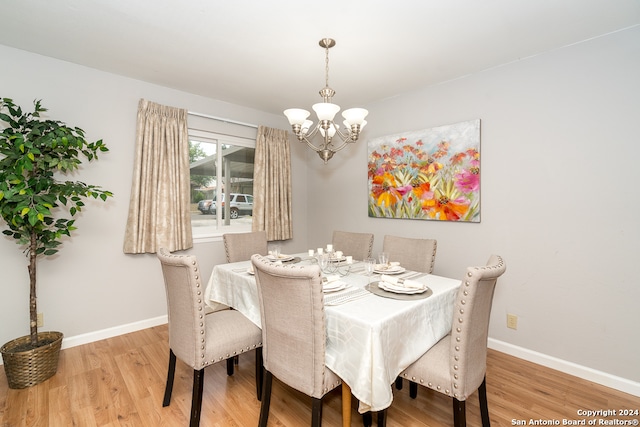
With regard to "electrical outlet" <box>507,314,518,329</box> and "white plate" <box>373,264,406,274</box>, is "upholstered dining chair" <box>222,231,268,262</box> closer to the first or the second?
"white plate" <box>373,264,406,274</box>

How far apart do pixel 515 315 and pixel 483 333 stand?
1.37 meters

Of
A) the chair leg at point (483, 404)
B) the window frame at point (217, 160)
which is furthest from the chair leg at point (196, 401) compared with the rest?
the window frame at point (217, 160)

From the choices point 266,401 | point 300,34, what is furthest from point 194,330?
point 300,34

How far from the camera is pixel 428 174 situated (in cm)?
313

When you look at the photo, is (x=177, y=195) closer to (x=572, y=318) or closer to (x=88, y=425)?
(x=88, y=425)

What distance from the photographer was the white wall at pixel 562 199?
2.16m

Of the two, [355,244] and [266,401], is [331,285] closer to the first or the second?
[266,401]

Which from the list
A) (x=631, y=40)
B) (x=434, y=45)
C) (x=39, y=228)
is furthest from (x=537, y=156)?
(x=39, y=228)

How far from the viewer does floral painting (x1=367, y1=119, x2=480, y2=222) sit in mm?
2875

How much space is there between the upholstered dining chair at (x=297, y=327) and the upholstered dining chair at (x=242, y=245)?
132 centimetres

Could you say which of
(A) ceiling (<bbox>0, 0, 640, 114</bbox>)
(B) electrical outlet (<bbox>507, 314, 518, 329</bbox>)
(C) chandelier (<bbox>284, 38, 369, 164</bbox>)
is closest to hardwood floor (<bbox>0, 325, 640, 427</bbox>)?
(B) electrical outlet (<bbox>507, 314, 518, 329</bbox>)

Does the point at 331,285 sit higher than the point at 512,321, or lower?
higher

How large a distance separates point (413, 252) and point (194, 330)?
1.74m

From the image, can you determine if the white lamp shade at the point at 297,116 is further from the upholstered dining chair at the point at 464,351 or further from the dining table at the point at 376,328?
the upholstered dining chair at the point at 464,351
